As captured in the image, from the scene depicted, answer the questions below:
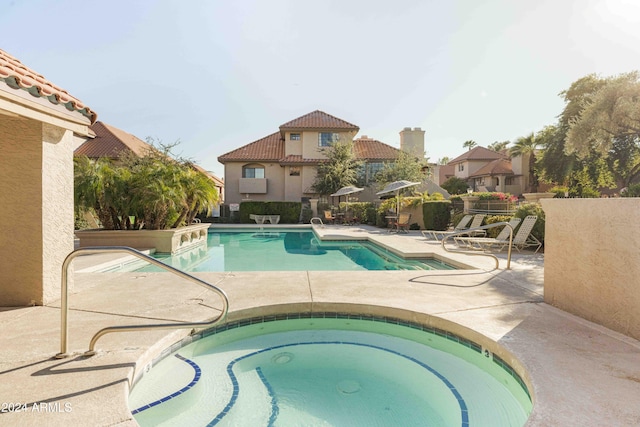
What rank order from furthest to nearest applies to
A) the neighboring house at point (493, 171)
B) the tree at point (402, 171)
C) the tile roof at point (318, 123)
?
the neighboring house at point (493, 171) < the tile roof at point (318, 123) < the tree at point (402, 171)

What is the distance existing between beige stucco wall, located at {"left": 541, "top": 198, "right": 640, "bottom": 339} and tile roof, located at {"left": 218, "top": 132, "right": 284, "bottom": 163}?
27.3m

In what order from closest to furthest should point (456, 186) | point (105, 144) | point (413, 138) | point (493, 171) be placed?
point (105, 144)
point (413, 138)
point (493, 171)
point (456, 186)

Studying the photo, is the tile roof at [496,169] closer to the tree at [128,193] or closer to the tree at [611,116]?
the tree at [611,116]

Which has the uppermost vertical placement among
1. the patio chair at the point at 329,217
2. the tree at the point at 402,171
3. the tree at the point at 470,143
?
the tree at the point at 470,143

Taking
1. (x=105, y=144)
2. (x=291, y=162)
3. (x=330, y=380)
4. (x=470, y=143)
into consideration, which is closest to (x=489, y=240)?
(x=330, y=380)

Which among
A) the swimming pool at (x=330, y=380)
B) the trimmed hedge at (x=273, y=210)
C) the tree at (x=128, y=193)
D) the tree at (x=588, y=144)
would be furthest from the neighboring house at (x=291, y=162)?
the swimming pool at (x=330, y=380)

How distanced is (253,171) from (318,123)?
728 centimetres

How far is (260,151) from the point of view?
1252 inches

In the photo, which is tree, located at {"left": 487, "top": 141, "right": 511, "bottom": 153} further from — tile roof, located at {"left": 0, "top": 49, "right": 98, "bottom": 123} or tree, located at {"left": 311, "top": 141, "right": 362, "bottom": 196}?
tile roof, located at {"left": 0, "top": 49, "right": 98, "bottom": 123}

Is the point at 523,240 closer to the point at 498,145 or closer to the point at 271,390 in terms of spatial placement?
the point at 271,390

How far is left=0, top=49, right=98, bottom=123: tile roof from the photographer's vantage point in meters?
3.49

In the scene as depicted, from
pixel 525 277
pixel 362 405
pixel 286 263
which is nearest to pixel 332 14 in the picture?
pixel 286 263

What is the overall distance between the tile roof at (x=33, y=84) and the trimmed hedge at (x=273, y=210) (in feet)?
66.2

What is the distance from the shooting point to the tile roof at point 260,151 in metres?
30.5
